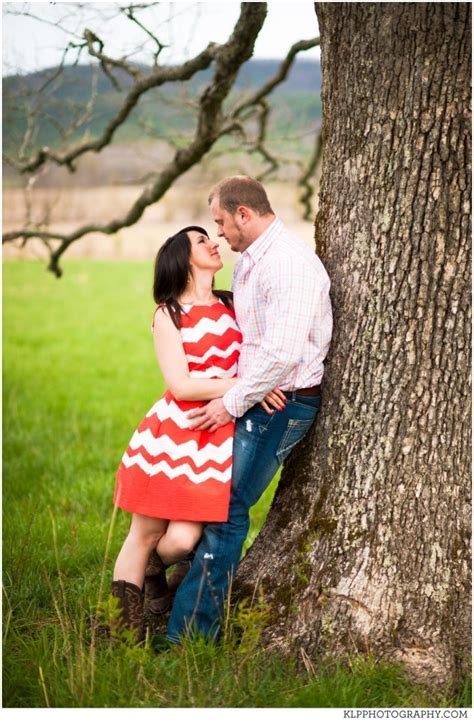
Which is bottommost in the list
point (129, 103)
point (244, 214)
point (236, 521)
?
point (236, 521)

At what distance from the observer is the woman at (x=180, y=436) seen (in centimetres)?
312

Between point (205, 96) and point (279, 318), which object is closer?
point (279, 318)

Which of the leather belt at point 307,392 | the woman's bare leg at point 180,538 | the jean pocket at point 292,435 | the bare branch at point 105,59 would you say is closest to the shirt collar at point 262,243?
the leather belt at point 307,392

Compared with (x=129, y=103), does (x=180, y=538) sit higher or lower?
lower

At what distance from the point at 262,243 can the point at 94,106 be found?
111 inches

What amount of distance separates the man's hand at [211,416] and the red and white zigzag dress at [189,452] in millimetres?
33

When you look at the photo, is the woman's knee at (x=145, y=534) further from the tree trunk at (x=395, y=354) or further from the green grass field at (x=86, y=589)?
the tree trunk at (x=395, y=354)

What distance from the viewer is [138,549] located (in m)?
3.27

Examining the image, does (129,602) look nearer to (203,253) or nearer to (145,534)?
(145,534)

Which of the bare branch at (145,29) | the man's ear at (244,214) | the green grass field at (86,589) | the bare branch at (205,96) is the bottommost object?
the green grass field at (86,589)

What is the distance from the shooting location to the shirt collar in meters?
3.19

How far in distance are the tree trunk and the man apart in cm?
12

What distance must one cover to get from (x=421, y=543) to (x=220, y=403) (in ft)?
2.81

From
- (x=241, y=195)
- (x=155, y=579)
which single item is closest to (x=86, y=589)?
(x=155, y=579)
